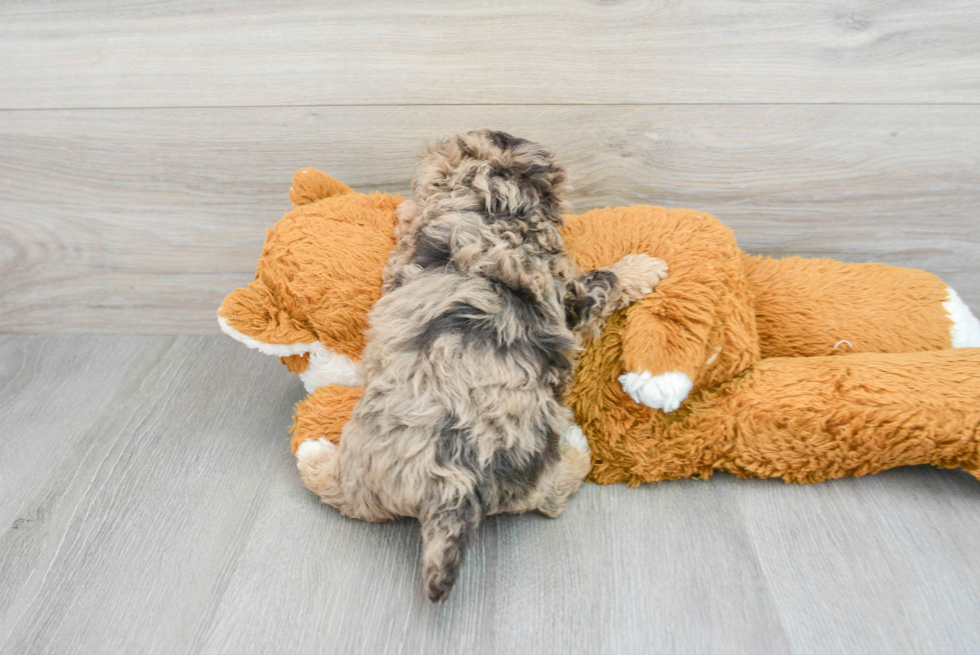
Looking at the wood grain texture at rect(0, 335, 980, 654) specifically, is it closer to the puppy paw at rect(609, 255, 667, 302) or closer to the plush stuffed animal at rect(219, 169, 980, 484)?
the plush stuffed animal at rect(219, 169, 980, 484)

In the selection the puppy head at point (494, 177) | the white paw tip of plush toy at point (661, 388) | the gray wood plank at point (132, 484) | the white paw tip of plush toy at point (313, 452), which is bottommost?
the gray wood plank at point (132, 484)

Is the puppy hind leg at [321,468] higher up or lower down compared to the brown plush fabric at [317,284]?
lower down

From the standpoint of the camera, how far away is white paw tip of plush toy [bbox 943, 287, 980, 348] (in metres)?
1.06

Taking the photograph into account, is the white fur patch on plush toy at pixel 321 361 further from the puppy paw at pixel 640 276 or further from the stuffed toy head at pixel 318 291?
the puppy paw at pixel 640 276

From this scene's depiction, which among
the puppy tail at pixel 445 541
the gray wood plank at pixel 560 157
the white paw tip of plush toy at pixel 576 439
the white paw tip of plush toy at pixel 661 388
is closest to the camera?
the puppy tail at pixel 445 541

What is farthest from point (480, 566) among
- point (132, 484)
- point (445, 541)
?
point (132, 484)

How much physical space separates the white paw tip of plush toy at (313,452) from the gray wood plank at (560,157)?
0.52 meters

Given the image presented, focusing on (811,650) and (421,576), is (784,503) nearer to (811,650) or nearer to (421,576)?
(811,650)

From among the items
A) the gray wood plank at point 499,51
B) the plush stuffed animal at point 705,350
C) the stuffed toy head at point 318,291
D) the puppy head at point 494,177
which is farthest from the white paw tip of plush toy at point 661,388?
the gray wood plank at point 499,51

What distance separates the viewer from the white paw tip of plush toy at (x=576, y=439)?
1000 mm

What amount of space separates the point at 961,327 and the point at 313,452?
106cm

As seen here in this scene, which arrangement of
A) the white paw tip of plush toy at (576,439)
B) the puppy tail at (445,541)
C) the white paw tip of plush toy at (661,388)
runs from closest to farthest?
the puppy tail at (445,541)
the white paw tip of plush toy at (661,388)
the white paw tip of plush toy at (576,439)

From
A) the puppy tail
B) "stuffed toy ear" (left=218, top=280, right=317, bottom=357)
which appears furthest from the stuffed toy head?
the puppy tail

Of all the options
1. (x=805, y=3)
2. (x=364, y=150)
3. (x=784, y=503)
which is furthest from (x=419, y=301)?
(x=805, y=3)
